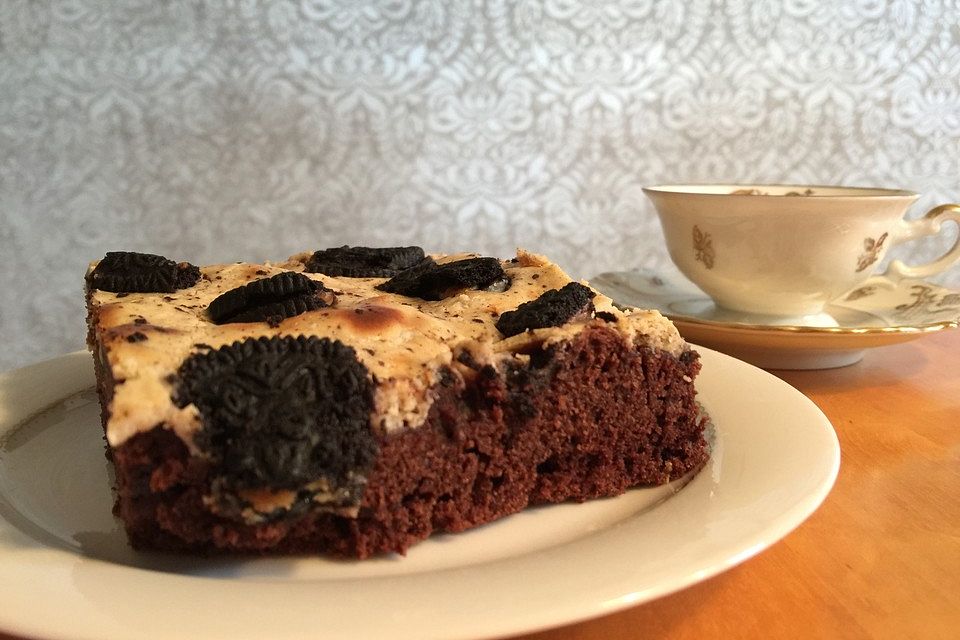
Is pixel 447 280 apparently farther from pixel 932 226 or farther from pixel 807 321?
pixel 932 226

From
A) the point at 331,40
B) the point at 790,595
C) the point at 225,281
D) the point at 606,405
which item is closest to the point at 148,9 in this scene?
the point at 331,40

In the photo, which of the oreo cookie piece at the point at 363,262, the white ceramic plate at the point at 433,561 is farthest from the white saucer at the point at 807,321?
the oreo cookie piece at the point at 363,262

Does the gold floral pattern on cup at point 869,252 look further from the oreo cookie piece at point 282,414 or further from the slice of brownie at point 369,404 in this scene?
the oreo cookie piece at point 282,414

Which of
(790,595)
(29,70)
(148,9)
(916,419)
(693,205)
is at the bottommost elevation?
(916,419)

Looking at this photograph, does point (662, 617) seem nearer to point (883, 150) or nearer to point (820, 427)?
point (820, 427)

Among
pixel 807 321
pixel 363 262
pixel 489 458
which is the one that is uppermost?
pixel 363 262

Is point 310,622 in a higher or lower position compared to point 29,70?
lower

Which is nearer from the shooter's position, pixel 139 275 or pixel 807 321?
pixel 139 275

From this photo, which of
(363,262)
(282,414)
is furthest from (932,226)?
(282,414)
